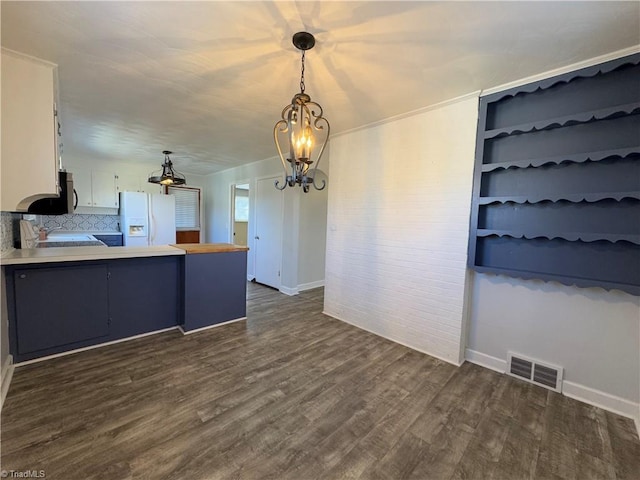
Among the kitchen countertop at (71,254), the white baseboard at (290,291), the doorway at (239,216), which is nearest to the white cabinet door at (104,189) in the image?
the doorway at (239,216)

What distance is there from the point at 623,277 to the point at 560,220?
1.69 feet

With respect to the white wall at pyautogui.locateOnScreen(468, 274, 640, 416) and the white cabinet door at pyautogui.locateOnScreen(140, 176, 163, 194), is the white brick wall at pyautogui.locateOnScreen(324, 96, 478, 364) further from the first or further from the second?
the white cabinet door at pyautogui.locateOnScreen(140, 176, 163, 194)

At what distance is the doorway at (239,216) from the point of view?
606 centimetres

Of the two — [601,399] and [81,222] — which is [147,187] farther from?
[601,399]

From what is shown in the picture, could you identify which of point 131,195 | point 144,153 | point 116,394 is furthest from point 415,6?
point 131,195

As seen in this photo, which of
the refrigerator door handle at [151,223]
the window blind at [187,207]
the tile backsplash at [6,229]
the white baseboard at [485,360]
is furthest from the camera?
the window blind at [187,207]

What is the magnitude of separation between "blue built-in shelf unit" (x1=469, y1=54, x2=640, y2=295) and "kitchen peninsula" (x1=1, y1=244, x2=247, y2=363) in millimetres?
2732

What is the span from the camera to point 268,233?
509cm

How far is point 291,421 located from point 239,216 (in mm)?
5445

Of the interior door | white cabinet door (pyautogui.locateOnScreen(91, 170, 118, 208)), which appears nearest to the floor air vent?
the interior door

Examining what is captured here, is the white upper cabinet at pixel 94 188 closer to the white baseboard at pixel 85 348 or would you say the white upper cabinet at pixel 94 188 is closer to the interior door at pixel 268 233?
the interior door at pixel 268 233

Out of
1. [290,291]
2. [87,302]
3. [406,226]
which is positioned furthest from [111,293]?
[406,226]

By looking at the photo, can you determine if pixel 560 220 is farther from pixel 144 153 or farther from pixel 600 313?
pixel 144 153

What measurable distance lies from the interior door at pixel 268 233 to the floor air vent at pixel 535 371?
11.5 feet
